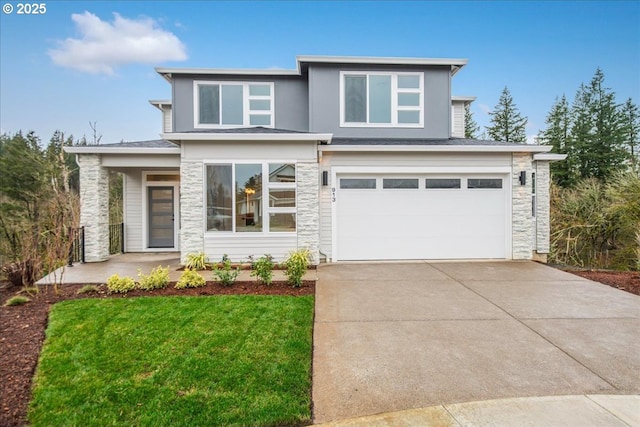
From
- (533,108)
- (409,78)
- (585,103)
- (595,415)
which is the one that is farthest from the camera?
(533,108)

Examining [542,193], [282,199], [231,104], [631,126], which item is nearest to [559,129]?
[631,126]

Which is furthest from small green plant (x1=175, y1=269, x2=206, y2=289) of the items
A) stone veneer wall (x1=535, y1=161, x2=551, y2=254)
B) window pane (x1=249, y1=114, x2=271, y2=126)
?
stone veneer wall (x1=535, y1=161, x2=551, y2=254)

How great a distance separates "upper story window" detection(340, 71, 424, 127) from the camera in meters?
10.8

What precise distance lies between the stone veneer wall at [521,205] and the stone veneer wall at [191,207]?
338 inches

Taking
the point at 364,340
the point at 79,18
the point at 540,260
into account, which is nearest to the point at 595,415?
the point at 364,340

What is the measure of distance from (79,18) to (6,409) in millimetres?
10751

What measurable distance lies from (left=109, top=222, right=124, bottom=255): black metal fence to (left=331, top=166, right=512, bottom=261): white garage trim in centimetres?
722

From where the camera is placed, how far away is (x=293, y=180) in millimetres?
8797

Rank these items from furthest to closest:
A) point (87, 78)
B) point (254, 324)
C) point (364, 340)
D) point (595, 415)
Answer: point (87, 78), point (254, 324), point (364, 340), point (595, 415)

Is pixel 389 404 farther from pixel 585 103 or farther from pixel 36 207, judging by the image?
pixel 585 103

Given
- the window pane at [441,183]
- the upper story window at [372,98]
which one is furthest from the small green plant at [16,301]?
the window pane at [441,183]

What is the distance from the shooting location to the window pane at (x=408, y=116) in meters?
10.9

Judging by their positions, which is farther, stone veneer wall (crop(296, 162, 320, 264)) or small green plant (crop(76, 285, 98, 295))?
stone veneer wall (crop(296, 162, 320, 264))

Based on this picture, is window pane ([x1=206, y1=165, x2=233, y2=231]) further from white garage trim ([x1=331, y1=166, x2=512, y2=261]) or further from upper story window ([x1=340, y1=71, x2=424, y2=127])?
upper story window ([x1=340, y1=71, x2=424, y2=127])
